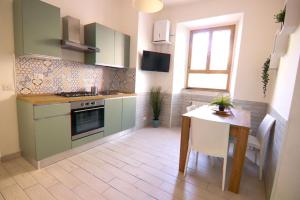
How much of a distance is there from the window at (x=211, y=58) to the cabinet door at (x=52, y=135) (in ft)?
10.8

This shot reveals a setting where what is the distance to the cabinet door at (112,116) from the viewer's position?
Result: 2.86 meters

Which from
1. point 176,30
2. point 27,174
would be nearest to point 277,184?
point 27,174

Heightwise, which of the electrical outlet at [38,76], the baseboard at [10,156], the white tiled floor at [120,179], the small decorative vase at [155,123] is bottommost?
the white tiled floor at [120,179]

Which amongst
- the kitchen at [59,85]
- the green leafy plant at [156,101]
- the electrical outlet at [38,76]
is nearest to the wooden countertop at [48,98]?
the kitchen at [59,85]

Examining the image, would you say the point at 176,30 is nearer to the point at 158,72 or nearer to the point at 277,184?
the point at 158,72

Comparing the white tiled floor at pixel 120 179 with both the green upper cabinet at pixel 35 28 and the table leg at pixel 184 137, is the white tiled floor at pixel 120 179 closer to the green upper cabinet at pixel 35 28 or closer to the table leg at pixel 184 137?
the table leg at pixel 184 137

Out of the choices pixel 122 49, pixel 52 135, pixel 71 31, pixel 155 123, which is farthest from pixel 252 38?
pixel 52 135

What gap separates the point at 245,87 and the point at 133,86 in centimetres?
234

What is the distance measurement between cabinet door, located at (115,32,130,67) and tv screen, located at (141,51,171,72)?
40 centimetres

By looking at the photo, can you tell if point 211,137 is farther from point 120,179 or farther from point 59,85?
point 59,85

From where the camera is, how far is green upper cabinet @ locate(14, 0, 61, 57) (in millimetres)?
1954

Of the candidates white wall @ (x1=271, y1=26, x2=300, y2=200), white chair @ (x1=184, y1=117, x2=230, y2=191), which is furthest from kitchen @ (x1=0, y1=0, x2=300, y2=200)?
white chair @ (x1=184, y1=117, x2=230, y2=191)

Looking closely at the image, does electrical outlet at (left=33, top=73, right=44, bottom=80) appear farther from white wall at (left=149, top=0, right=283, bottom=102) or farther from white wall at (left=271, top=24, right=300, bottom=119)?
white wall at (left=149, top=0, right=283, bottom=102)

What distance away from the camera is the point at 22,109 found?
2104 millimetres
